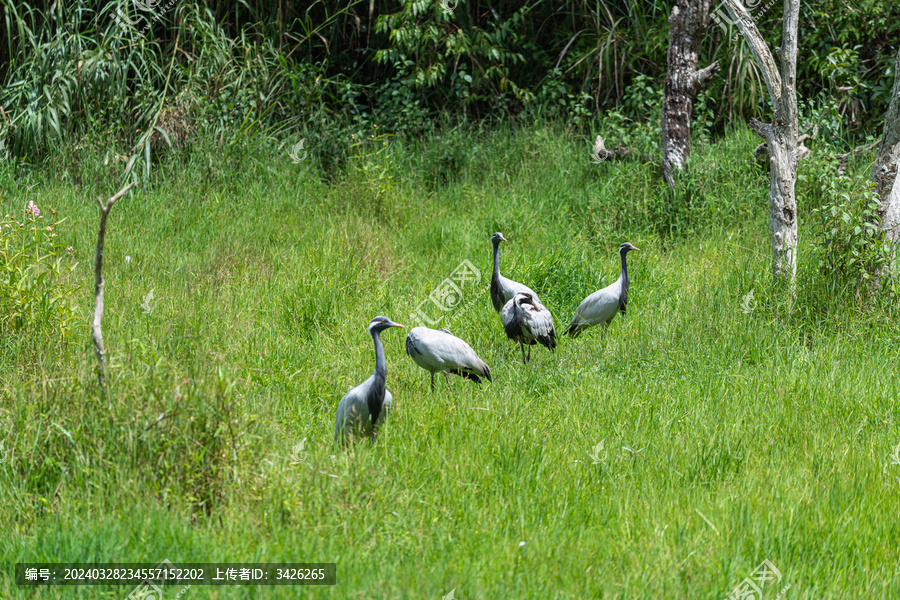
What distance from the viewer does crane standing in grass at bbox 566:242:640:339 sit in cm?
644

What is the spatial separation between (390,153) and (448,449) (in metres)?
5.92

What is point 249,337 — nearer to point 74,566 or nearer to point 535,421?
point 535,421

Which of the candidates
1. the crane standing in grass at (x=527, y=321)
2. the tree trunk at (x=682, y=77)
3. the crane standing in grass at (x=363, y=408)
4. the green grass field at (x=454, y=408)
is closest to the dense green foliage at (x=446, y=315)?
the green grass field at (x=454, y=408)

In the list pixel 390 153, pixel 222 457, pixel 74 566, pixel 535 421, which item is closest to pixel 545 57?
pixel 390 153

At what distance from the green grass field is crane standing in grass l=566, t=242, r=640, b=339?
8.0 inches

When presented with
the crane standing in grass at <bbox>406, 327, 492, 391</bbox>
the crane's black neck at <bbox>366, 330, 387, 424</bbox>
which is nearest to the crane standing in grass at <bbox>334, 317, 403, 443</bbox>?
the crane's black neck at <bbox>366, 330, 387, 424</bbox>

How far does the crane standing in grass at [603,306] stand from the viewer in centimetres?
644

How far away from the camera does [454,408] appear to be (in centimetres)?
493

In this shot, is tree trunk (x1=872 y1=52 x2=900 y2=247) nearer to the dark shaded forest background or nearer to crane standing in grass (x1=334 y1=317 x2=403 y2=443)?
the dark shaded forest background

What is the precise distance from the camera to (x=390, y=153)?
381 inches

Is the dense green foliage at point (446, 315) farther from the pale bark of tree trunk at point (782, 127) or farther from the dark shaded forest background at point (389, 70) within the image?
the pale bark of tree trunk at point (782, 127)

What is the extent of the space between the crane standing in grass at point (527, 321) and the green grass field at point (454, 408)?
0.69 feet

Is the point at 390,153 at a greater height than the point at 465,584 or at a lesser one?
lesser

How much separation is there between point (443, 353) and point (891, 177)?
12.9ft
